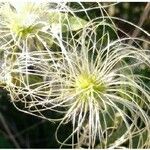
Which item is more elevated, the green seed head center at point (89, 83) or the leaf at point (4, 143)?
the green seed head center at point (89, 83)

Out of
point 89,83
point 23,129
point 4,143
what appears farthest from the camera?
point 23,129

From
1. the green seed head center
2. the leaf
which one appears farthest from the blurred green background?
the green seed head center

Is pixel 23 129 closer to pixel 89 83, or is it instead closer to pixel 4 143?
pixel 4 143

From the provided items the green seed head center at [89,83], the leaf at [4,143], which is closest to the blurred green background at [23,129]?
the leaf at [4,143]

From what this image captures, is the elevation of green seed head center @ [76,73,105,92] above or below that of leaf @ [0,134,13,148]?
above

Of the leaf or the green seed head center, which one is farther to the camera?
the leaf

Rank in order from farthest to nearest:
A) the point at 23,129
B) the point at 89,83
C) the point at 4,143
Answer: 1. the point at 23,129
2. the point at 4,143
3. the point at 89,83

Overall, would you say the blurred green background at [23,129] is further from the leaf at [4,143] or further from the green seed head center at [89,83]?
the green seed head center at [89,83]

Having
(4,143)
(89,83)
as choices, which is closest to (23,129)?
(4,143)

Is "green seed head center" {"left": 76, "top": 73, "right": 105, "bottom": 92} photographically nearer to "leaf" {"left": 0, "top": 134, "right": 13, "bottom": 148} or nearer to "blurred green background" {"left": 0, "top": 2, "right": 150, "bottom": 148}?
"blurred green background" {"left": 0, "top": 2, "right": 150, "bottom": 148}

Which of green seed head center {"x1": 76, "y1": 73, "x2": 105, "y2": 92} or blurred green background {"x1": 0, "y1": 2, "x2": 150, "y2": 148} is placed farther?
blurred green background {"x1": 0, "y1": 2, "x2": 150, "y2": 148}

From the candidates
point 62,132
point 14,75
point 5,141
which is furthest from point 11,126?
point 14,75
